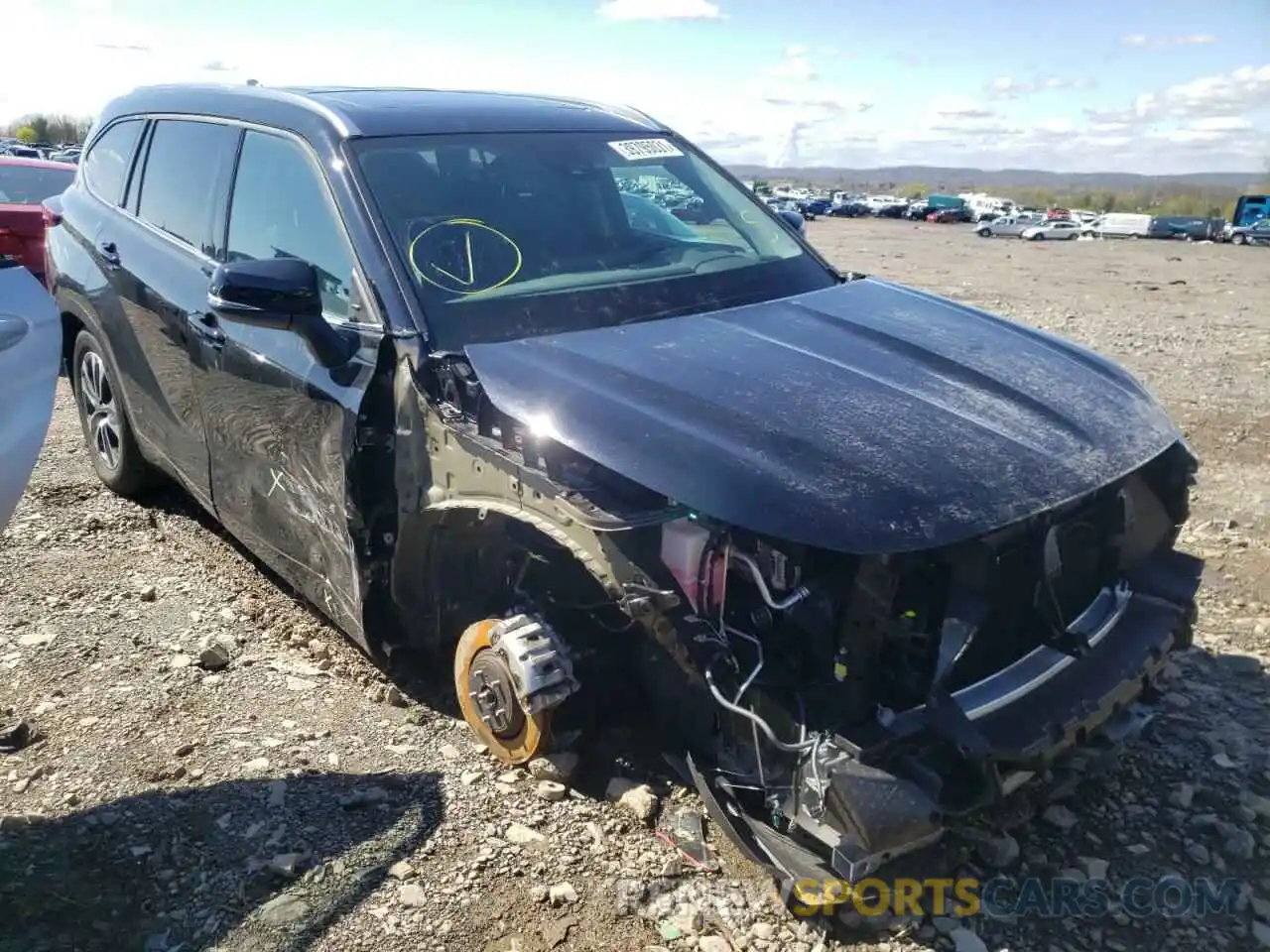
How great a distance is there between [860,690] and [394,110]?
2.52 metres

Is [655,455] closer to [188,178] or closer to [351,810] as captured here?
[351,810]

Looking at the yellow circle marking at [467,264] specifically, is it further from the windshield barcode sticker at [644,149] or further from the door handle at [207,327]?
the door handle at [207,327]

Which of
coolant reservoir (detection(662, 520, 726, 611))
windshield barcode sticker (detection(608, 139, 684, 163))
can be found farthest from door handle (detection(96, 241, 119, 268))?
coolant reservoir (detection(662, 520, 726, 611))

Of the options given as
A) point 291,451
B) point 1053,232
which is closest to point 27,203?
point 291,451

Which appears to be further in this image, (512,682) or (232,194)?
(232,194)

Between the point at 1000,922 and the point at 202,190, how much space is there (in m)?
3.67

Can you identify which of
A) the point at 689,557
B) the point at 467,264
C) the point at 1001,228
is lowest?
the point at 1001,228

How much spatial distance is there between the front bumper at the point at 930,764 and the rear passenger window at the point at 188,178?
2.83 meters

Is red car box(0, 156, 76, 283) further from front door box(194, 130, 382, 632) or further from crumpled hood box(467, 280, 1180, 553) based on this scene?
crumpled hood box(467, 280, 1180, 553)

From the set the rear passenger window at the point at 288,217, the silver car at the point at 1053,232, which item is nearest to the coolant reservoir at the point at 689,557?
the rear passenger window at the point at 288,217

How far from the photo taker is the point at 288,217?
3498 millimetres

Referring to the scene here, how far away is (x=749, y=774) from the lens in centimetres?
248

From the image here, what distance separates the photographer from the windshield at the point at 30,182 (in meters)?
8.84

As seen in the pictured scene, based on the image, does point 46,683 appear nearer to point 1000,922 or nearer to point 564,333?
point 564,333
